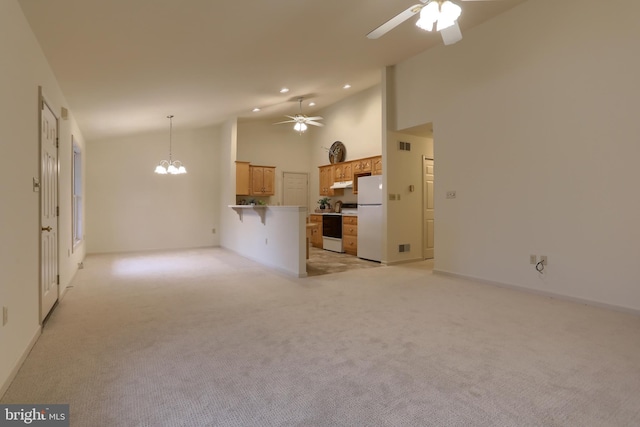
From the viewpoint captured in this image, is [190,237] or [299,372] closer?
[299,372]

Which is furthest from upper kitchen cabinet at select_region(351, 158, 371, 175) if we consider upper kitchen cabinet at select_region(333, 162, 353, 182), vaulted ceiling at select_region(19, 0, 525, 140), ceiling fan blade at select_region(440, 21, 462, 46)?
ceiling fan blade at select_region(440, 21, 462, 46)

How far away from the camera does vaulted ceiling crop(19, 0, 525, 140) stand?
2852 mm

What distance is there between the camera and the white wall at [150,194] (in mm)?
7492

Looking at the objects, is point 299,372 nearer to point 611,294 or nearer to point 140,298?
point 140,298

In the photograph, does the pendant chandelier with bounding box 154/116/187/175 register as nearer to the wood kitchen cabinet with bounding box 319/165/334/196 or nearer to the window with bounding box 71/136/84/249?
the window with bounding box 71/136/84/249

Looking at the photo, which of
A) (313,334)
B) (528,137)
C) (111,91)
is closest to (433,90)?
(528,137)

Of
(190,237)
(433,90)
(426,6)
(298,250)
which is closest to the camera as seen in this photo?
(426,6)

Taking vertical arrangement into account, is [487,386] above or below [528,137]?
below

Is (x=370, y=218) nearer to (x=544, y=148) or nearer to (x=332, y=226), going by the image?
(x=332, y=226)

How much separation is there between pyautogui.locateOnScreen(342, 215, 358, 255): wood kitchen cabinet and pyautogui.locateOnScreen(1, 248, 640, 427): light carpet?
10.6ft

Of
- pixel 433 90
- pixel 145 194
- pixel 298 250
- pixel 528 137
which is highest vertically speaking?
pixel 433 90

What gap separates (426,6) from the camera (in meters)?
2.64

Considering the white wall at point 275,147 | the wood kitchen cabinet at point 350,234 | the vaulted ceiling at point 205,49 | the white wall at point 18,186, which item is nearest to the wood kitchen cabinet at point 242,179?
the white wall at point 275,147

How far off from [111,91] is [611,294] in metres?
6.32
